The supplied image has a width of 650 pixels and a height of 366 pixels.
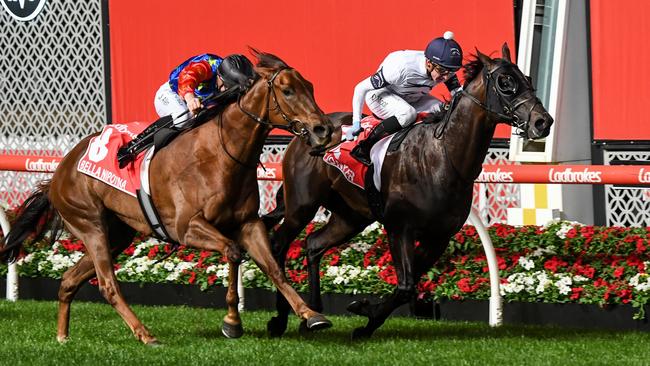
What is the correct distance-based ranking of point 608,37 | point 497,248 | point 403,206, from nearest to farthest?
1. point 403,206
2. point 497,248
3. point 608,37

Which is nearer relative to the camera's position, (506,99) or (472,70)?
(506,99)

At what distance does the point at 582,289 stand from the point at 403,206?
61.7 inches

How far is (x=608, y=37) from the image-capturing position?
11.0 meters

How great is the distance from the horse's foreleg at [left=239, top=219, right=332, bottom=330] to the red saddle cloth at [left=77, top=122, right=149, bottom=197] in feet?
2.54

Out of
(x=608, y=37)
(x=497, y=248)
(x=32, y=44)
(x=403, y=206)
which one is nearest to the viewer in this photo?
(x=403, y=206)

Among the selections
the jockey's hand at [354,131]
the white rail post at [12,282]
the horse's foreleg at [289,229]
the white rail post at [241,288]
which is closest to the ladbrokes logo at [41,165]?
the white rail post at [12,282]

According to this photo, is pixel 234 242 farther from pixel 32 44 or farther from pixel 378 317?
pixel 32 44

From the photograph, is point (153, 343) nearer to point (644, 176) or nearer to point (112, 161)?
point (112, 161)

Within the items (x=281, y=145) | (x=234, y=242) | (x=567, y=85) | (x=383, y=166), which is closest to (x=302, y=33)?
(x=281, y=145)

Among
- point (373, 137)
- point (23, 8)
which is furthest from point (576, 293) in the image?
point (23, 8)

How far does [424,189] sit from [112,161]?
1.76m

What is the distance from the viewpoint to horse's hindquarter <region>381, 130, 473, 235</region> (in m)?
7.90

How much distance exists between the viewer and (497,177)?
30.2 ft

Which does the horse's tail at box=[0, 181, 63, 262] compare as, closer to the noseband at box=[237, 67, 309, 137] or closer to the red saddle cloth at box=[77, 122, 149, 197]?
the red saddle cloth at box=[77, 122, 149, 197]
